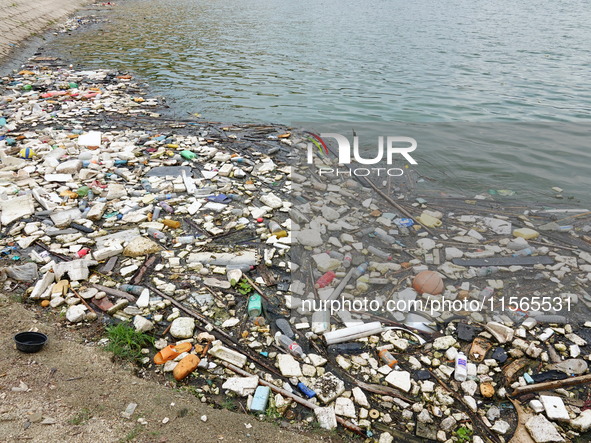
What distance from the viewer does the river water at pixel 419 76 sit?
30.2ft

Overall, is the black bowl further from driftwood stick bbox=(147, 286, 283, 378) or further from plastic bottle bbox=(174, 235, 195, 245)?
plastic bottle bbox=(174, 235, 195, 245)

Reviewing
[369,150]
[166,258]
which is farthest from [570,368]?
[369,150]

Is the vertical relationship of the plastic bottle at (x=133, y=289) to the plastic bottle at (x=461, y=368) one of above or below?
above

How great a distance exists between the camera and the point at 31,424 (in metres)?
2.88

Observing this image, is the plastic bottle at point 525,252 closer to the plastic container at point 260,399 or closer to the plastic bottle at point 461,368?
the plastic bottle at point 461,368

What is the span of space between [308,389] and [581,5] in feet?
112

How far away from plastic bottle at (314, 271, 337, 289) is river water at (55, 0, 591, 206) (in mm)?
3803

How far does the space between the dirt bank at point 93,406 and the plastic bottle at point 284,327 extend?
101 centimetres

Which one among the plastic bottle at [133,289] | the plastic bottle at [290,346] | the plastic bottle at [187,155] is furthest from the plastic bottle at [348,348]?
the plastic bottle at [187,155]

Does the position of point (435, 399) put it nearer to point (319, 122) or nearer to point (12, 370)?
point (12, 370)

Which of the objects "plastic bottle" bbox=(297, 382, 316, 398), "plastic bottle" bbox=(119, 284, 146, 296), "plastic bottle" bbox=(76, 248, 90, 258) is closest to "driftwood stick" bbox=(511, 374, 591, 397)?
"plastic bottle" bbox=(297, 382, 316, 398)

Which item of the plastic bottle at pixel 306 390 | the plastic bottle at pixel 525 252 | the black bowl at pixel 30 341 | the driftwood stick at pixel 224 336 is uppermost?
the black bowl at pixel 30 341

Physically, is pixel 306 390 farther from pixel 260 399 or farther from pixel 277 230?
pixel 277 230

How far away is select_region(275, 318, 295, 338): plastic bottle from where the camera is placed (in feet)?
13.5
